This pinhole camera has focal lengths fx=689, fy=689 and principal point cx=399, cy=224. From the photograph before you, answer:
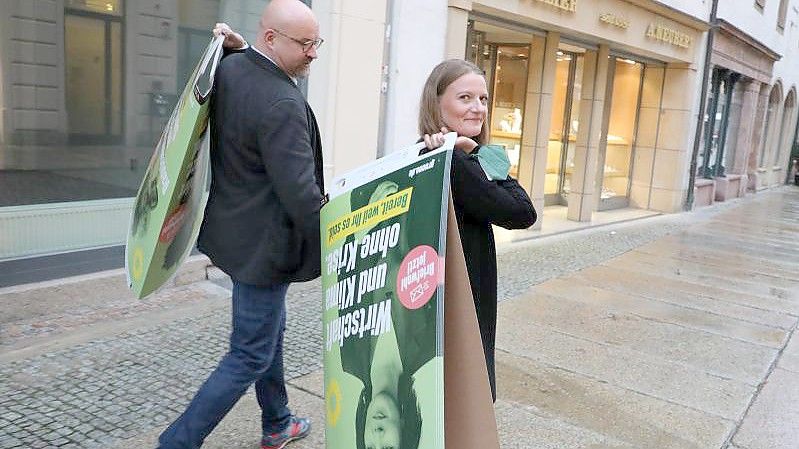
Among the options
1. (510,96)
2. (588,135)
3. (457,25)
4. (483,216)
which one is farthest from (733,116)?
(483,216)

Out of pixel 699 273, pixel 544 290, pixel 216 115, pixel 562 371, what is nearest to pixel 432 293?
pixel 216 115

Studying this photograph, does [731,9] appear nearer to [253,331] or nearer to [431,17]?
[431,17]

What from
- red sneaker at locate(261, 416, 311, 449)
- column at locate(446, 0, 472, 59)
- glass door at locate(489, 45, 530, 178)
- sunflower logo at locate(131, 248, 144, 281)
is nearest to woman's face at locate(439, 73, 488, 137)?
sunflower logo at locate(131, 248, 144, 281)

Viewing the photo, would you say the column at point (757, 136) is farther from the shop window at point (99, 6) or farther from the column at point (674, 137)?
the shop window at point (99, 6)

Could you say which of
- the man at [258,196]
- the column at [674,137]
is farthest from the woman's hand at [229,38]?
the column at [674,137]

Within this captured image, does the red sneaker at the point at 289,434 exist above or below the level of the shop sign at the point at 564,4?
below

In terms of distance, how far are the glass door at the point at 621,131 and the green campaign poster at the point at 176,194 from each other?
39.0 feet

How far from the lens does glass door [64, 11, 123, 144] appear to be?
5.22m

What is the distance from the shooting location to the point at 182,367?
3.94m

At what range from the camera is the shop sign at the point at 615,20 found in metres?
10.3

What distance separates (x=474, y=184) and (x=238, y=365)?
117cm

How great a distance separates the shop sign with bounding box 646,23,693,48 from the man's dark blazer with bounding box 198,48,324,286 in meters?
10.8

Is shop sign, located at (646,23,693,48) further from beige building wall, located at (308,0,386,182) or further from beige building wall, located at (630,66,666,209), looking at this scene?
beige building wall, located at (308,0,386,182)

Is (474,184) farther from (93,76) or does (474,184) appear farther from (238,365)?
(93,76)
